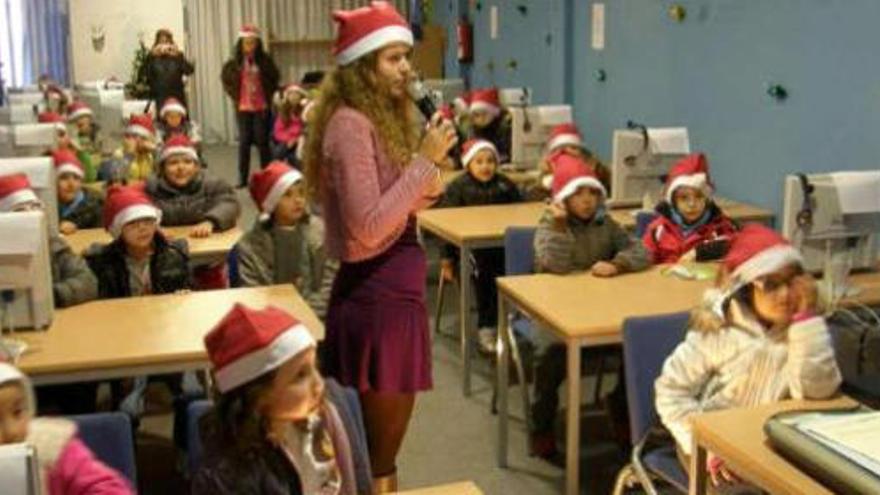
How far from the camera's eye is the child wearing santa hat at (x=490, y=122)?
6.91 meters

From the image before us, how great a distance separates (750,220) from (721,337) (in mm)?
2365

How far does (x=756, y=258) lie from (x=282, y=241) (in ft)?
6.33

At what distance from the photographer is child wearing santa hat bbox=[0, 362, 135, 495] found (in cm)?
178

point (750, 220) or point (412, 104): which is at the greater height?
point (412, 104)

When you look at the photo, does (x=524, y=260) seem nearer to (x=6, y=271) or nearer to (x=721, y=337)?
(x=721, y=337)

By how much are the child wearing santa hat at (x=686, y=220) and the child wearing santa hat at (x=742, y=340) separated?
1.41 metres

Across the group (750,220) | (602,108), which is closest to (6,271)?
(750,220)

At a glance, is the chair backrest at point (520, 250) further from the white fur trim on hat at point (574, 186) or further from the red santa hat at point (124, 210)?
the red santa hat at point (124, 210)

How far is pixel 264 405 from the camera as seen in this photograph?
6.31 ft

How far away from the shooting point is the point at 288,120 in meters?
8.64

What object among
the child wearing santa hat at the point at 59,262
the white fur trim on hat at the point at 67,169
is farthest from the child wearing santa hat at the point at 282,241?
the white fur trim on hat at the point at 67,169

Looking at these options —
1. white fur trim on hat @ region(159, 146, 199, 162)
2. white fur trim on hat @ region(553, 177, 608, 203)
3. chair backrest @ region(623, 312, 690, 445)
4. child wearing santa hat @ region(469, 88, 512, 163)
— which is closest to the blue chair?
chair backrest @ region(623, 312, 690, 445)

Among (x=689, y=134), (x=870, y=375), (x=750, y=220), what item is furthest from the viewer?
(x=689, y=134)

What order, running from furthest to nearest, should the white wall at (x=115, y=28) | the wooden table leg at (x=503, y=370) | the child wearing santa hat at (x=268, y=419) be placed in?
1. the white wall at (x=115, y=28)
2. the wooden table leg at (x=503, y=370)
3. the child wearing santa hat at (x=268, y=419)
